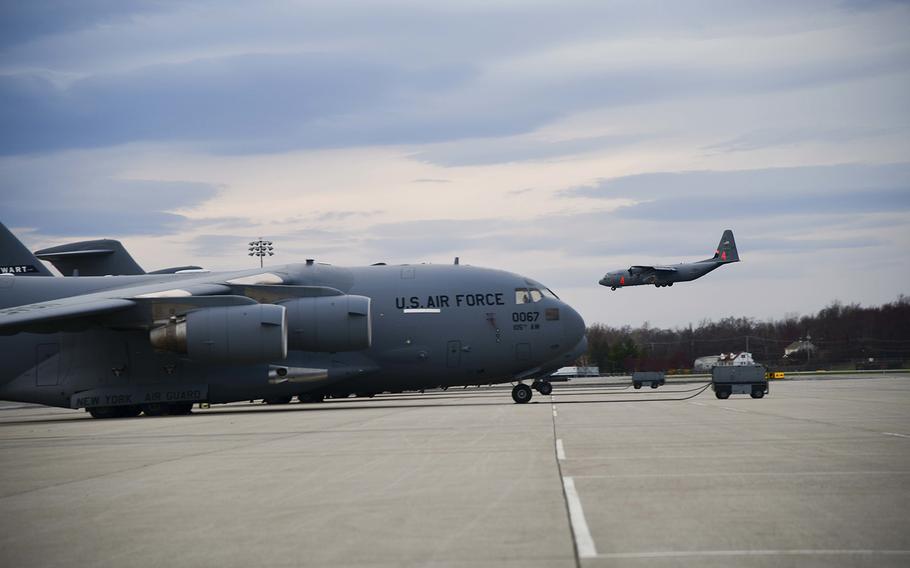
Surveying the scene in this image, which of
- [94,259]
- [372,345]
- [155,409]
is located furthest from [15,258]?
[372,345]

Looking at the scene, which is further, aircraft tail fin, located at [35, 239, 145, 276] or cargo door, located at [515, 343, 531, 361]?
aircraft tail fin, located at [35, 239, 145, 276]

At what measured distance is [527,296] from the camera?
107ft

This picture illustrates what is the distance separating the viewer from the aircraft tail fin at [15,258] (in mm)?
32938

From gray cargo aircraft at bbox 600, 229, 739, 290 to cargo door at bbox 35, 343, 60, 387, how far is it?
82.1m

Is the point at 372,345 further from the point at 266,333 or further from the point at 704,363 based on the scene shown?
the point at 704,363

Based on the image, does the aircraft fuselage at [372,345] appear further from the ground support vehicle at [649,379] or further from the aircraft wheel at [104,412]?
the ground support vehicle at [649,379]

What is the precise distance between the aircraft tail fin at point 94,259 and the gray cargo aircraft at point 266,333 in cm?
161

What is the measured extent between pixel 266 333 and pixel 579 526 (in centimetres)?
2151

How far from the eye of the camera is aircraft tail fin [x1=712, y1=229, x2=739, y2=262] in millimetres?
108125

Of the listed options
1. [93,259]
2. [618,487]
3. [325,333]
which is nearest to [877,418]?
[618,487]

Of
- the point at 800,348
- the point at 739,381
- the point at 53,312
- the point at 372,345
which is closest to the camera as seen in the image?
the point at 53,312

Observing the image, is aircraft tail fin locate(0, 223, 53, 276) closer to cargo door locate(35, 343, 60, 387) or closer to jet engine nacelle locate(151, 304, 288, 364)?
cargo door locate(35, 343, 60, 387)

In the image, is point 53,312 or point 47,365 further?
point 47,365

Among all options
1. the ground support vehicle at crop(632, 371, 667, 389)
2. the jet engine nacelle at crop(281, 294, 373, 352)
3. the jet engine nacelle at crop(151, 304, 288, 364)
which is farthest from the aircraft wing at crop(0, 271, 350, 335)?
the ground support vehicle at crop(632, 371, 667, 389)
